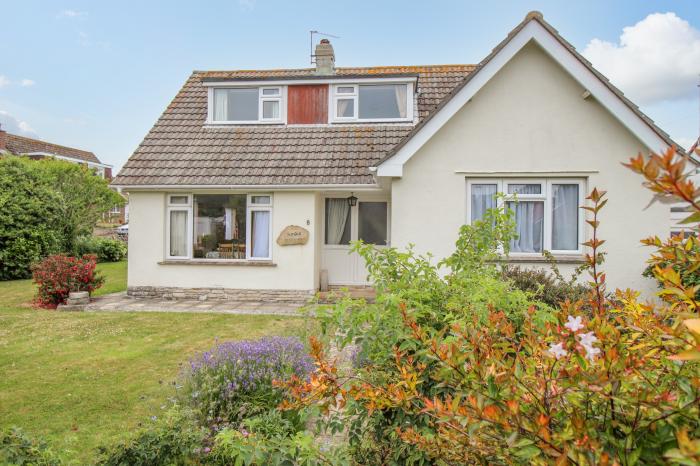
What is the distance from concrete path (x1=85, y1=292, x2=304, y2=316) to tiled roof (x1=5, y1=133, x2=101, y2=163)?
120 ft

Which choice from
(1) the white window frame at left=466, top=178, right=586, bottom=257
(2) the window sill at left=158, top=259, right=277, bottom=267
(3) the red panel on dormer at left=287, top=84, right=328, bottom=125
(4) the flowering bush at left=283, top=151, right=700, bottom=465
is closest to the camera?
(4) the flowering bush at left=283, top=151, right=700, bottom=465

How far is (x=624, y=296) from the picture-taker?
2.26 metres

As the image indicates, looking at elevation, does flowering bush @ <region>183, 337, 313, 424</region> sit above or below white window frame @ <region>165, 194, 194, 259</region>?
below

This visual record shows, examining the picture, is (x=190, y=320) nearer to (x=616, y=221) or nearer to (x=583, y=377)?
(x=583, y=377)

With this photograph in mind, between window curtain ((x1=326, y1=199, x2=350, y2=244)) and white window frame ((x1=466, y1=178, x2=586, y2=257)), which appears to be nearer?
white window frame ((x1=466, y1=178, x2=586, y2=257))

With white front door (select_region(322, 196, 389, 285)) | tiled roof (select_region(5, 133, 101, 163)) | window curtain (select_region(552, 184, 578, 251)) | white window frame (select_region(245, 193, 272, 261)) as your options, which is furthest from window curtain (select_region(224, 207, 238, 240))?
tiled roof (select_region(5, 133, 101, 163))

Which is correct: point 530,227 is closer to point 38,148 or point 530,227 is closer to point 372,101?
point 372,101

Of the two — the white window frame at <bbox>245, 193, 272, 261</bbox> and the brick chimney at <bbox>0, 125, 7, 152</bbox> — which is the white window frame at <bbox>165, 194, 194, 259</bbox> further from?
the brick chimney at <bbox>0, 125, 7, 152</bbox>

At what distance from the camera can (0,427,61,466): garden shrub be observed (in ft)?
8.55

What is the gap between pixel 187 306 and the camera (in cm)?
1098

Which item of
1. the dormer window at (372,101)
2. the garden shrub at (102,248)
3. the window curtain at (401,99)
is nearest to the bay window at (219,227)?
the dormer window at (372,101)

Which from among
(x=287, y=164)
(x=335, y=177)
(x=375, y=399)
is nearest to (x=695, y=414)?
(x=375, y=399)

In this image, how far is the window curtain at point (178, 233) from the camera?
12.1 meters

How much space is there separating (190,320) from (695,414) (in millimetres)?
9619
